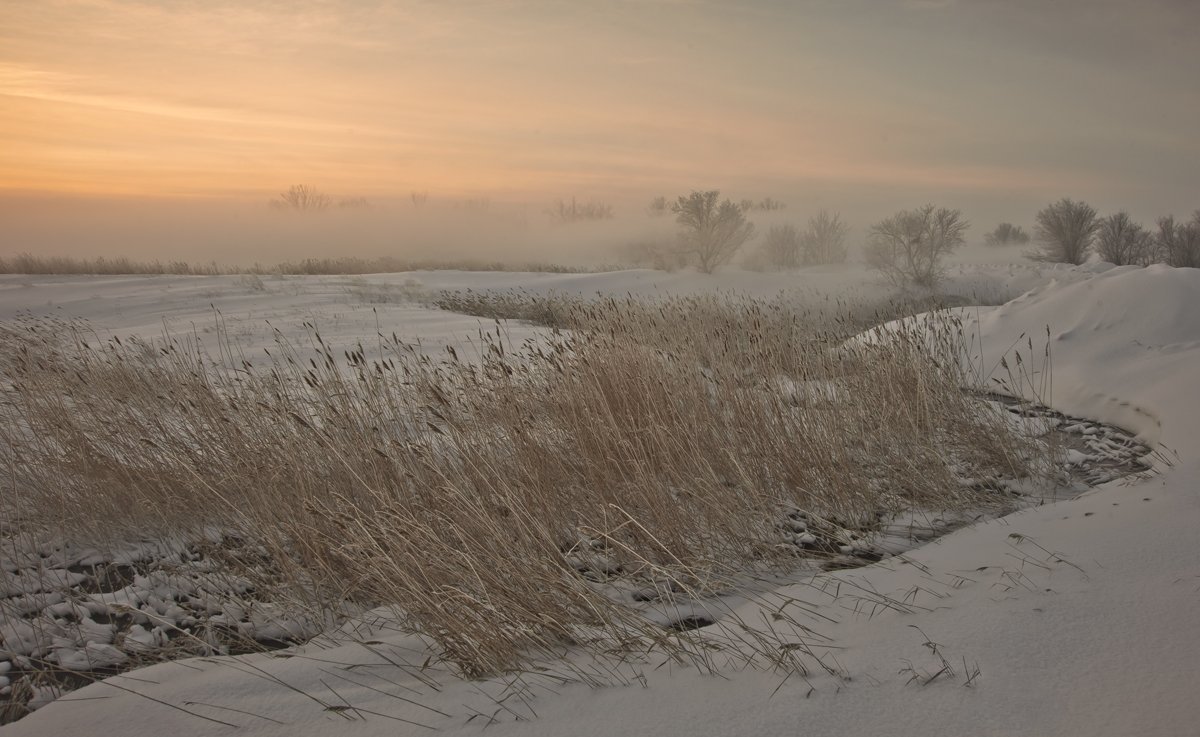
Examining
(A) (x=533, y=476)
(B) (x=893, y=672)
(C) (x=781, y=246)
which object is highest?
(C) (x=781, y=246)

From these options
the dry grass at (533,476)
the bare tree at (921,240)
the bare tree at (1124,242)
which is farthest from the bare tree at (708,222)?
the dry grass at (533,476)

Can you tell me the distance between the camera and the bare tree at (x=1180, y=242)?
23281 mm

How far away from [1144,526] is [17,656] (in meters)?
5.22

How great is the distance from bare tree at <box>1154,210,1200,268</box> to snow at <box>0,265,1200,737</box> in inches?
1049

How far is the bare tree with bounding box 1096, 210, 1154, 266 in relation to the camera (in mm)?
26516

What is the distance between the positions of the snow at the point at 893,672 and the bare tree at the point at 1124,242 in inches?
1167

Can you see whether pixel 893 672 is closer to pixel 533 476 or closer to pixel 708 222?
pixel 533 476

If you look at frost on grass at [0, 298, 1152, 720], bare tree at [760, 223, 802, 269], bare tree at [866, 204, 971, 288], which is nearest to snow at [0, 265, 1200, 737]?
frost on grass at [0, 298, 1152, 720]

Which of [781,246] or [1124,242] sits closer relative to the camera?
[1124,242]

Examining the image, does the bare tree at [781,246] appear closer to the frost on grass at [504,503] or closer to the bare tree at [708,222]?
the bare tree at [708,222]

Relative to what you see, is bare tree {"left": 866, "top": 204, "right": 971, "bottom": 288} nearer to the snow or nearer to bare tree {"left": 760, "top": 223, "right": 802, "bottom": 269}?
bare tree {"left": 760, "top": 223, "right": 802, "bottom": 269}

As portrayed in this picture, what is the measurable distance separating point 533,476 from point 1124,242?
3226cm

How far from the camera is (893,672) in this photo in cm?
221

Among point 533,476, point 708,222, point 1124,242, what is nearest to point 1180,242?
point 1124,242
